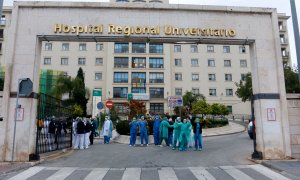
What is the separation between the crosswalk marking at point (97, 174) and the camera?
8.02m

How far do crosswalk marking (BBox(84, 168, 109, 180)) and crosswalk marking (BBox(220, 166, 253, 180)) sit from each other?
13.3 feet

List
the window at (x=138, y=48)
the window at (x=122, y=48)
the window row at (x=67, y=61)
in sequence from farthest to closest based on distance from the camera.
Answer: the window row at (x=67, y=61) < the window at (x=138, y=48) < the window at (x=122, y=48)

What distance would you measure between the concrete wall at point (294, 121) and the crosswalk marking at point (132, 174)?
6.69 meters

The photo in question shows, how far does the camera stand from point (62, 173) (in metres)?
8.60

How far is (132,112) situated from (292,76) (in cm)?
1837

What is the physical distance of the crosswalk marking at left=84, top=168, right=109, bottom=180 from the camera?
316 inches

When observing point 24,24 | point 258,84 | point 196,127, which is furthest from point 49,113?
point 258,84

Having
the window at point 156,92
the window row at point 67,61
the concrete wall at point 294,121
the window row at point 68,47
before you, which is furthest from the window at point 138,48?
the concrete wall at point 294,121

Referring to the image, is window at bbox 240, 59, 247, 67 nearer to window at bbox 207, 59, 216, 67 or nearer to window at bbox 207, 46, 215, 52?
window at bbox 207, 59, 216, 67

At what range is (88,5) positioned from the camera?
11.5 meters

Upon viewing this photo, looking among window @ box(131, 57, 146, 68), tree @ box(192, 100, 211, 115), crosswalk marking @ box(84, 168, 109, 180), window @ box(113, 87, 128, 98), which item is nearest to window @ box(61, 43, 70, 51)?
window @ box(113, 87, 128, 98)

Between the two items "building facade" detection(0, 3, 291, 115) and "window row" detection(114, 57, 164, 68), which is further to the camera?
"window row" detection(114, 57, 164, 68)

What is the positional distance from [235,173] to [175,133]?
617 cm

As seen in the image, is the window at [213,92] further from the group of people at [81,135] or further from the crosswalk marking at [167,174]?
the crosswalk marking at [167,174]
